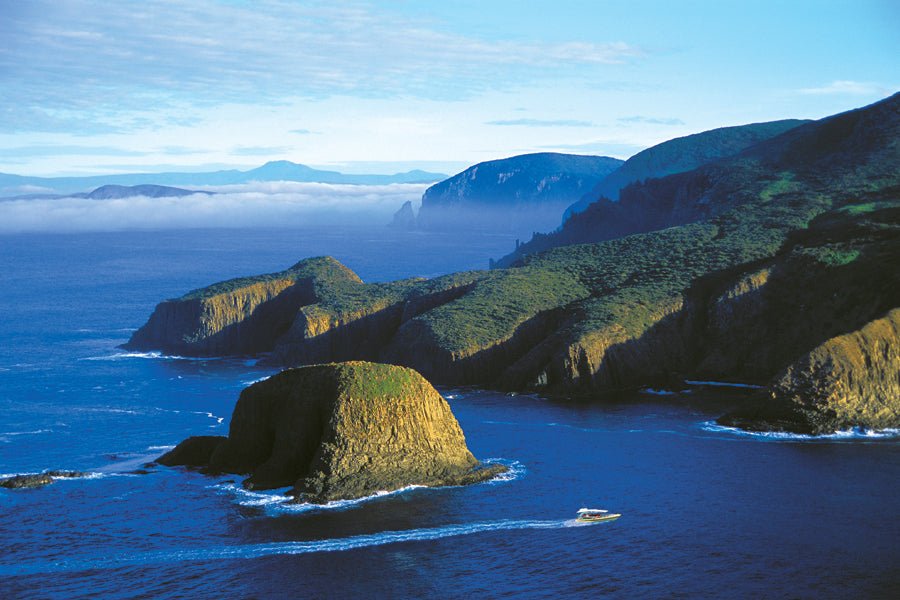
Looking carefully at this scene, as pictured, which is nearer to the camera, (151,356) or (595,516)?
(595,516)

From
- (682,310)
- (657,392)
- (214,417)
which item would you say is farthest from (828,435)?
(214,417)

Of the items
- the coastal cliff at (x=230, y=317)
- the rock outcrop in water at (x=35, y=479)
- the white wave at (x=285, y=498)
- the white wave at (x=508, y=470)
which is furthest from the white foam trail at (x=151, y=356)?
the white wave at (x=285, y=498)

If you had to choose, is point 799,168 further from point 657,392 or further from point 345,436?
point 345,436

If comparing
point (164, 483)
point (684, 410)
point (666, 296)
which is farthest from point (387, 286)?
point (164, 483)

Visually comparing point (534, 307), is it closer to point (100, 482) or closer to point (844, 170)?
point (844, 170)

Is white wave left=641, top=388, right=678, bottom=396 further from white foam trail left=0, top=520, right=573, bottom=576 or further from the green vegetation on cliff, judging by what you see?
the green vegetation on cliff
